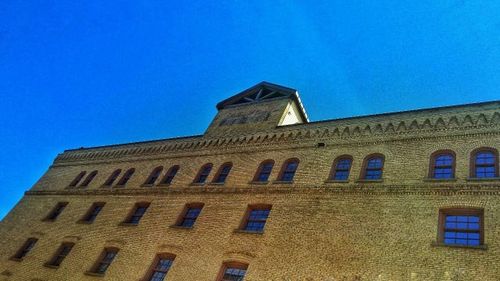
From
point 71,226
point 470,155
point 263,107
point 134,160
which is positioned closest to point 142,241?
point 71,226

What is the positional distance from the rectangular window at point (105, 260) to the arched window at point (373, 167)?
1423 centimetres

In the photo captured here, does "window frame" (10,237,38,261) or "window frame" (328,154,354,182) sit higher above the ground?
"window frame" (328,154,354,182)

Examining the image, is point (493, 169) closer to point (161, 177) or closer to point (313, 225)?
point (313, 225)

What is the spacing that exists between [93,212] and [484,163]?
75.7ft

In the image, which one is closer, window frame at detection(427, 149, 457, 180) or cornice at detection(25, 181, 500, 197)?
cornice at detection(25, 181, 500, 197)

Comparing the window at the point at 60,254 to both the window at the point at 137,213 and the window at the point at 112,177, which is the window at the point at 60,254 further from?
the window at the point at 112,177

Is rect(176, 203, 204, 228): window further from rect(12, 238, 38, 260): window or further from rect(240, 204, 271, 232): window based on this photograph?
rect(12, 238, 38, 260): window

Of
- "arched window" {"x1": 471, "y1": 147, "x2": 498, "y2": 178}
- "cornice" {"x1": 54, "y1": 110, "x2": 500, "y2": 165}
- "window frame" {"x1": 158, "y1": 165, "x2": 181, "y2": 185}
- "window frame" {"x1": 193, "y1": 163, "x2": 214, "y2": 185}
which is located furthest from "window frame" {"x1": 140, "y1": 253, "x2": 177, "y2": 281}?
"arched window" {"x1": 471, "y1": 147, "x2": 498, "y2": 178}

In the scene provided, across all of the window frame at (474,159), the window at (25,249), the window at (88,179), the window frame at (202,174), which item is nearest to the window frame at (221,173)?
the window frame at (202,174)

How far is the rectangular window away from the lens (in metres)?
19.9

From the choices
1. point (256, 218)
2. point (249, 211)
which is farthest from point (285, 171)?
point (256, 218)

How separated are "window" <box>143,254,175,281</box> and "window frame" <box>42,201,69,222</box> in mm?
11364

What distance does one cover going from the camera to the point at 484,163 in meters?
15.0

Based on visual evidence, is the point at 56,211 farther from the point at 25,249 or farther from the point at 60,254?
the point at 60,254
